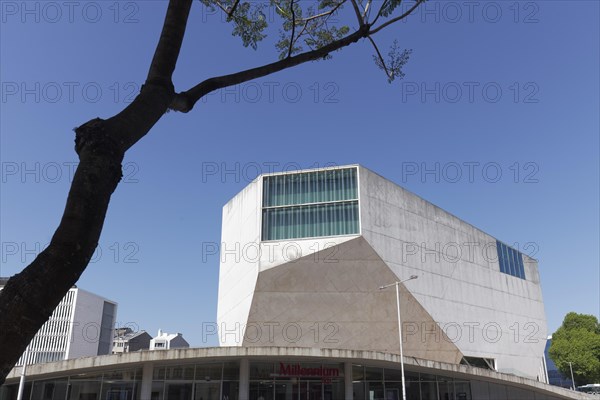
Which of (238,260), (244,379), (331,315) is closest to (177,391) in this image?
(244,379)

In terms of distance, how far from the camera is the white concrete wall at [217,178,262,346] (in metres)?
32.7

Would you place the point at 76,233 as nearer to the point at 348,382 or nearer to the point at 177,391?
the point at 177,391

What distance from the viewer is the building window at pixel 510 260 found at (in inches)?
1763

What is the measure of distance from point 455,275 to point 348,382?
47.9ft

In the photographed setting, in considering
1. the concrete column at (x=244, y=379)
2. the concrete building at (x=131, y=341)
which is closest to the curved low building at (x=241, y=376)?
the concrete column at (x=244, y=379)

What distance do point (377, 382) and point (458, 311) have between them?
1110 centimetres

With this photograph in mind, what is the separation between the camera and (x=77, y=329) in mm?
103312

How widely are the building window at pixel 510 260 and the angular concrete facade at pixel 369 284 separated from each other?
3522mm

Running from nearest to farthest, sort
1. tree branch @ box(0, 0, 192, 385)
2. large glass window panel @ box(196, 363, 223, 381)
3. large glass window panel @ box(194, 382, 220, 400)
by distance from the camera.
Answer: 1. tree branch @ box(0, 0, 192, 385)
2. large glass window panel @ box(194, 382, 220, 400)
3. large glass window panel @ box(196, 363, 223, 381)

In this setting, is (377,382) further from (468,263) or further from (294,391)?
(468,263)

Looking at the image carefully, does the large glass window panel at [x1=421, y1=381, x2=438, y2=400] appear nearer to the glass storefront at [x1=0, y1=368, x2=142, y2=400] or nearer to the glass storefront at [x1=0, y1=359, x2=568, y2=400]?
the glass storefront at [x1=0, y1=359, x2=568, y2=400]

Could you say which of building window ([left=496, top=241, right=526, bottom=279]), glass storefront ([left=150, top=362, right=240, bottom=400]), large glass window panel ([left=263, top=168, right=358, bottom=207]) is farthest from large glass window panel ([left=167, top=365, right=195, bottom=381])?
building window ([left=496, top=241, right=526, bottom=279])

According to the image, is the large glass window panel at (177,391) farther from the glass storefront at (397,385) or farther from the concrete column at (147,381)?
the glass storefront at (397,385)

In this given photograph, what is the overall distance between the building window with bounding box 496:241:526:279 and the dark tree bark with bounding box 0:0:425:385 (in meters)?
44.6
